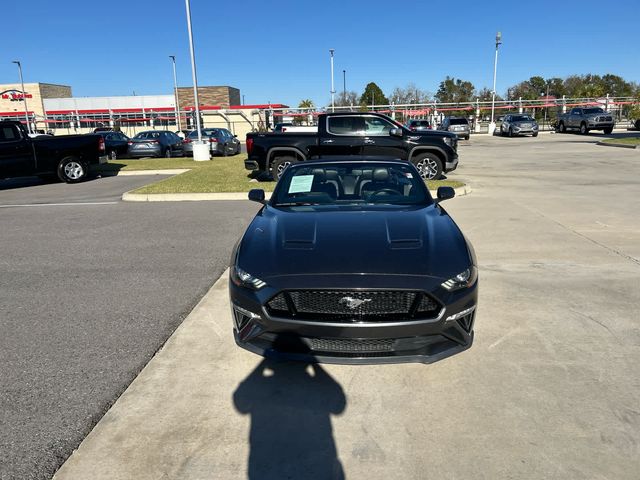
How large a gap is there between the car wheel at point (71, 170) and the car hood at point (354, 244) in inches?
501

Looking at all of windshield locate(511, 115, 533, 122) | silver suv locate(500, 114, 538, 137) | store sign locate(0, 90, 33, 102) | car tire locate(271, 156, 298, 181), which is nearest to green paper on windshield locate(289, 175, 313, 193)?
car tire locate(271, 156, 298, 181)

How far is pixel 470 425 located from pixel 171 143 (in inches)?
889

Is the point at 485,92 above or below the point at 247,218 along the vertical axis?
above

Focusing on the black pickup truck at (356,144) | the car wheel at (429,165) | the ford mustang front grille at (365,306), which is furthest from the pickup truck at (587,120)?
the ford mustang front grille at (365,306)

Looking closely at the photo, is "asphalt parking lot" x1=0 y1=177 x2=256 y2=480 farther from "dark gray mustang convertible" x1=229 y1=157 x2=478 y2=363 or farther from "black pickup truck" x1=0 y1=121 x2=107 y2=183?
"black pickup truck" x1=0 y1=121 x2=107 y2=183

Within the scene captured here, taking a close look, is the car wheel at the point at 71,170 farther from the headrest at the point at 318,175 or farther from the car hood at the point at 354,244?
the car hood at the point at 354,244

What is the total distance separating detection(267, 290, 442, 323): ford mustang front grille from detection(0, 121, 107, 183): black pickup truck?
44.0 ft

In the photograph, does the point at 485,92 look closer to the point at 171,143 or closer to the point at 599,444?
the point at 171,143

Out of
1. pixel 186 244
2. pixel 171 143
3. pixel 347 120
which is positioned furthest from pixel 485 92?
pixel 186 244

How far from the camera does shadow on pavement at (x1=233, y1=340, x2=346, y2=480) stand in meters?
2.44

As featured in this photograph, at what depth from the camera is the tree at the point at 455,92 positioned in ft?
251

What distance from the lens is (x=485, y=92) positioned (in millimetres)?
78438

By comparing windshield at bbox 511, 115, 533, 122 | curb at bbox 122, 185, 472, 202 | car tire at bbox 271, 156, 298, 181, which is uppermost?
windshield at bbox 511, 115, 533, 122

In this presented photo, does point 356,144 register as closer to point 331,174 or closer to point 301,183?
point 331,174
